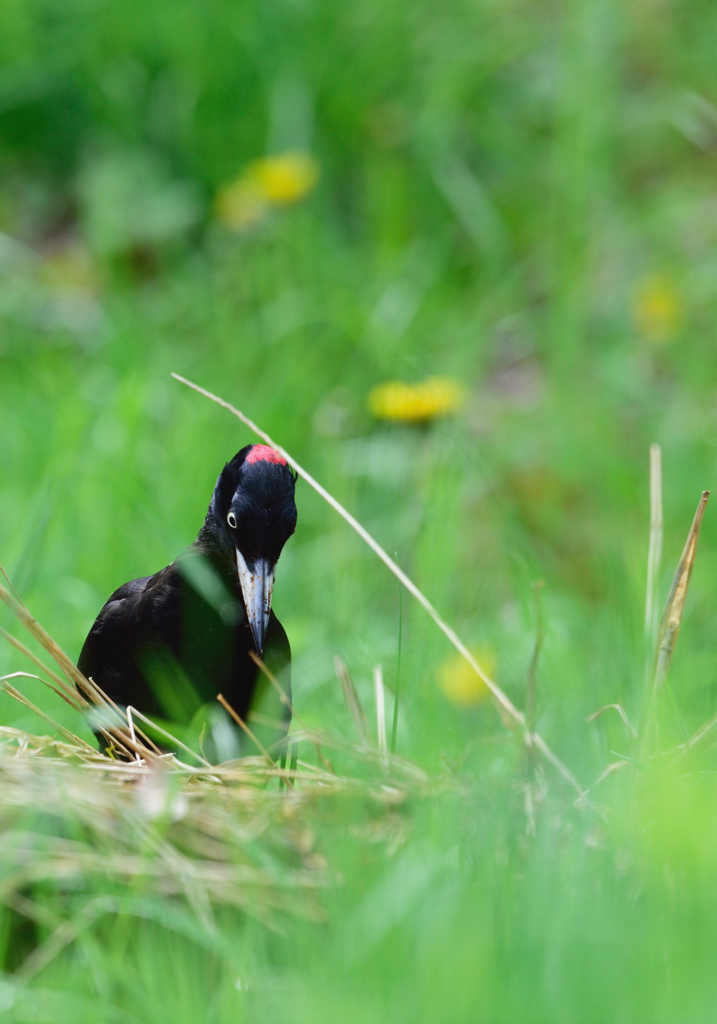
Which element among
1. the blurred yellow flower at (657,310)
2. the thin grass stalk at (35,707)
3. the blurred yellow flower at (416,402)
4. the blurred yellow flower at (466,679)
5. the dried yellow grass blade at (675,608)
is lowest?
the blurred yellow flower at (466,679)

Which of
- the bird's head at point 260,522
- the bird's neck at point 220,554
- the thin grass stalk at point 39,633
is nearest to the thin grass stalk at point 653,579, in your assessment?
the bird's head at point 260,522

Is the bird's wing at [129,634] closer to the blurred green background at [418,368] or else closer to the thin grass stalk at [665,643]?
the blurred green background at [418,368]

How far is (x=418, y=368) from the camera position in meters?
2.40

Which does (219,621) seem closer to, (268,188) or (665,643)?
(665,643)

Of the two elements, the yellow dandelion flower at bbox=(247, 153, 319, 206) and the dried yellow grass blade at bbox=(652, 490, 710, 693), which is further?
the yellow dandelion flower at bbox=(247, 153, 319, 206)

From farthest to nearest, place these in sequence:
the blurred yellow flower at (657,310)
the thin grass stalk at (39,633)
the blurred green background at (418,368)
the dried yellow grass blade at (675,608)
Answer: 1. the blurred yellow flower at (657,310)
2. the dried yellow grass blade at (675,608)
3. the thin grass stalk at (39,633)
4. the blurred green background at (418,368)

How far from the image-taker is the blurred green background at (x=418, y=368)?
3.59 ft

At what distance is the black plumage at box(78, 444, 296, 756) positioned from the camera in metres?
1.71

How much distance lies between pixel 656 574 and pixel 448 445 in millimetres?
873

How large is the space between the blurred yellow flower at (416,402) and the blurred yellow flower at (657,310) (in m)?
1.47

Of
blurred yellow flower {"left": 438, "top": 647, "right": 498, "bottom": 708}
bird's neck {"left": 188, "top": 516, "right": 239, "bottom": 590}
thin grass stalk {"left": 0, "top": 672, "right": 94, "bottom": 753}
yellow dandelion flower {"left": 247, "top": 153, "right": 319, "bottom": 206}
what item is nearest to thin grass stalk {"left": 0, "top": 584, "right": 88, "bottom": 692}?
thin grass stalk {"left": 0, "top": 672, "right": 94, "bottom": 753}

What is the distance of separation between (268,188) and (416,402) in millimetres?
1503

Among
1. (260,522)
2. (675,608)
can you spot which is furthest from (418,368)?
(675,608)

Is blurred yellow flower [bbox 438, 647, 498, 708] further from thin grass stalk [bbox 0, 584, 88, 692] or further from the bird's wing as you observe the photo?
thin grass stalk [bbox 0, 584, 88, 692]
